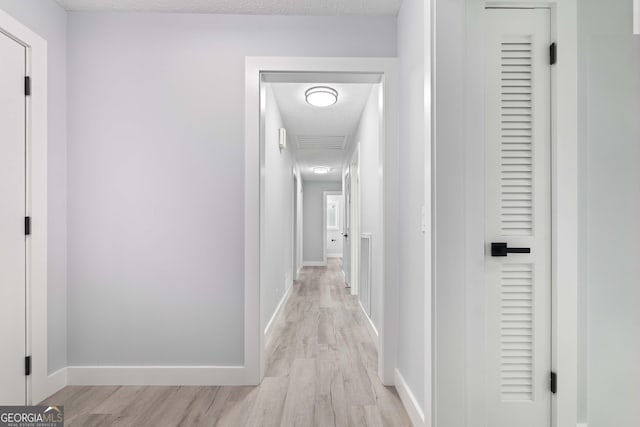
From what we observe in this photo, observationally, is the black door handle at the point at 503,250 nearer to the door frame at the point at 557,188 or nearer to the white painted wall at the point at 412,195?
the door frame at the point at 557,188

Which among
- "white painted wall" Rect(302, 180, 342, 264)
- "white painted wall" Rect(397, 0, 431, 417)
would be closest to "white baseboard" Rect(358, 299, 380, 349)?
"white painted wall" Rect(397, 0, 431, 417)

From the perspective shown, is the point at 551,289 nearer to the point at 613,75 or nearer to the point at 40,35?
the point at 613,75

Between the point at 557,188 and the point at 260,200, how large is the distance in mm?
1633

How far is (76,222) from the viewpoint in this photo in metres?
2.24

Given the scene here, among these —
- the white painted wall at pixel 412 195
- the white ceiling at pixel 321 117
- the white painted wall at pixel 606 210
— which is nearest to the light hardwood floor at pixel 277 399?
the white painted wall at pixel 412 195

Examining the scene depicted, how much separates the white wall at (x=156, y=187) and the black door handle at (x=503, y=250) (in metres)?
1.49

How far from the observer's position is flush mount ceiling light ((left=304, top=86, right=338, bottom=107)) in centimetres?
335

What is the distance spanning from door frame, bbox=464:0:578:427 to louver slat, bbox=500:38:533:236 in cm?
10

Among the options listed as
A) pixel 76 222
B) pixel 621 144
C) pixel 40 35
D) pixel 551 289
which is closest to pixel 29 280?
pixel 76 222

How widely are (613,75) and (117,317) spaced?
9.93 ft

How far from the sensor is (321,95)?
339 centimetres

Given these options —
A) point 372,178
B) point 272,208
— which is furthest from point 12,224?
point 372,178

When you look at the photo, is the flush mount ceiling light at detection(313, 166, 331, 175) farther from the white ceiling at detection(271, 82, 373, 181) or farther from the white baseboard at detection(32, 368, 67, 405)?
the white baseboard at detection(32, 368, 67, 405)

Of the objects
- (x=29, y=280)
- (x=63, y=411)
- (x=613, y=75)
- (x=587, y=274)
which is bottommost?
(x=63, y=411)
